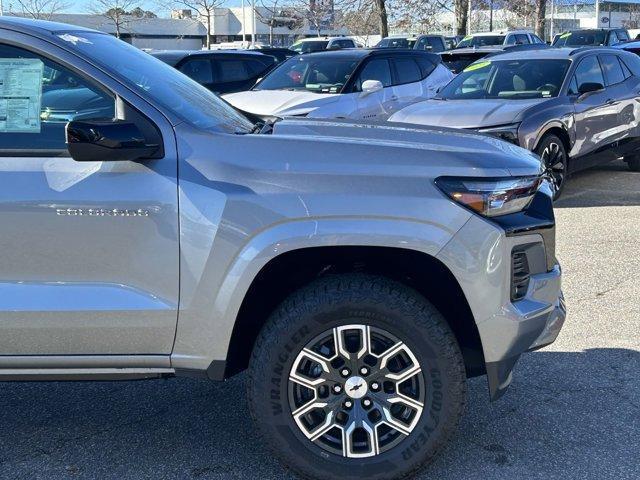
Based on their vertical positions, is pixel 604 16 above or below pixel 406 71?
above

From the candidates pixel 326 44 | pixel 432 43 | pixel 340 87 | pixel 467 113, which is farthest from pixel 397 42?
pixel 467 113

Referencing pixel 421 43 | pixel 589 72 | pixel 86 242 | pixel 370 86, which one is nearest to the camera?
pixel 86 242

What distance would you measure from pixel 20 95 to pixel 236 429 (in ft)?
6.00

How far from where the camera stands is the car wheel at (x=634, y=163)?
11.2 meters

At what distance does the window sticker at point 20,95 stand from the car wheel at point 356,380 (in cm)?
129

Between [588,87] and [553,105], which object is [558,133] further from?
[588,87]

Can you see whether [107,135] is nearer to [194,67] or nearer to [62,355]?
[62,355]

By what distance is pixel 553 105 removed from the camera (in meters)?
8.98

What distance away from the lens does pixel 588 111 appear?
9492mm

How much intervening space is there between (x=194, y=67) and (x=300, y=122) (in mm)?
10221

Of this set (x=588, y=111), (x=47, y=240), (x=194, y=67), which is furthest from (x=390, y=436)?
(x=194, y=67)

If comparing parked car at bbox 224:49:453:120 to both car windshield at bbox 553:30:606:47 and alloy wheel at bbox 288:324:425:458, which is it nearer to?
alloy wheel at bbox 288:324:425:458

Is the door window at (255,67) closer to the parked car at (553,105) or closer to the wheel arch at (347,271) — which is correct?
the parked car at (553,105)

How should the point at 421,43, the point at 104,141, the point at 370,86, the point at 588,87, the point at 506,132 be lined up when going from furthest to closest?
the point at 421,43
the point at 370,86
the point at 588,87
the point at 506,132
the point at 104,141
